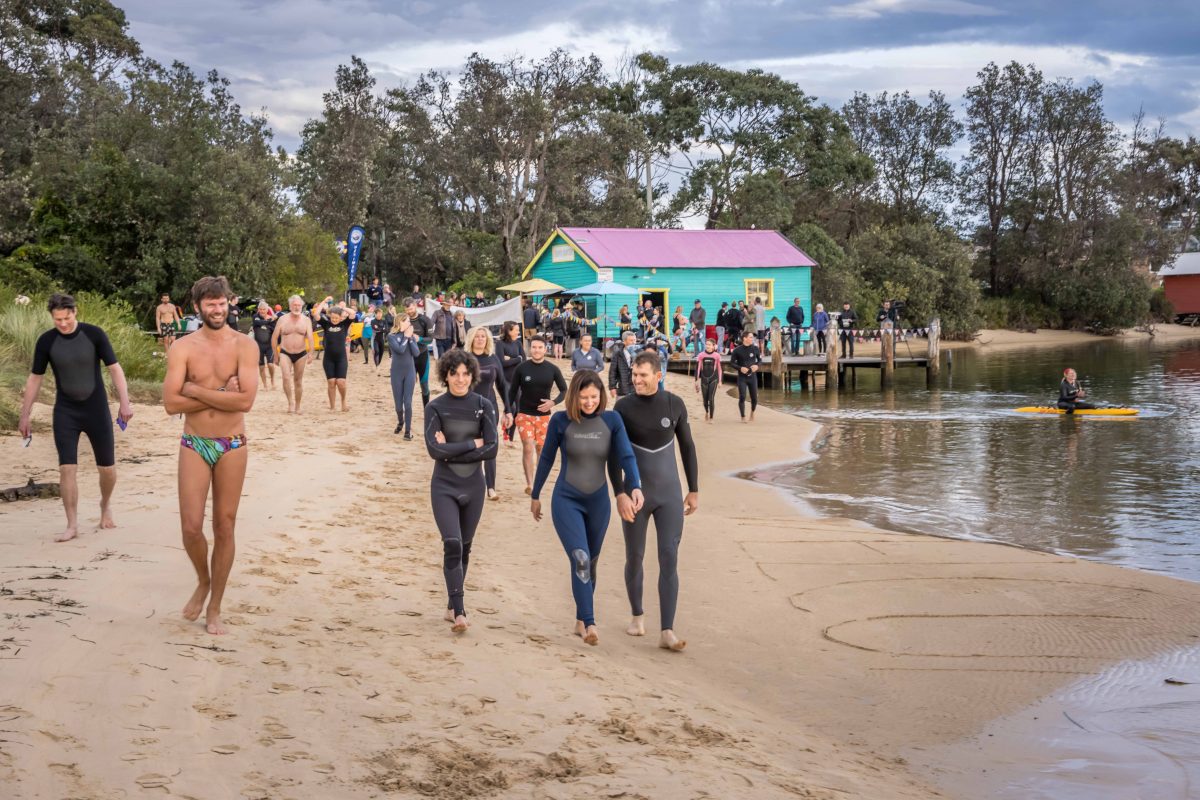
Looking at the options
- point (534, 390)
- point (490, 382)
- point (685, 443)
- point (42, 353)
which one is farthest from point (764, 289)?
point (42, 353)

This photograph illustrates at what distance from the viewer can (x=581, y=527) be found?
22.4ft

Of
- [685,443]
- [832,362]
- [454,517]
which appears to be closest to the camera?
[454,517]

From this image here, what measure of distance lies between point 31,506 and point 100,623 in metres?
4.11

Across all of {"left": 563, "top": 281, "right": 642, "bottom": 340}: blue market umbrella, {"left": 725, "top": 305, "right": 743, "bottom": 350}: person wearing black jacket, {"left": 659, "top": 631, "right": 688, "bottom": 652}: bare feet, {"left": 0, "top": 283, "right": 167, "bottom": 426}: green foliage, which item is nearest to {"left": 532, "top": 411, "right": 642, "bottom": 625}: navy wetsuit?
{"left": 659, "top": 631, "right": 688, "bottom": 652}: bare feet

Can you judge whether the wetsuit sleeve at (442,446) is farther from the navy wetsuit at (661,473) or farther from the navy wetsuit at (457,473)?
the navy wetsuit at (661,473)

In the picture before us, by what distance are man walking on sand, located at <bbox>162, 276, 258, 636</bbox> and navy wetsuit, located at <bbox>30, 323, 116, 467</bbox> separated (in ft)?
8.12

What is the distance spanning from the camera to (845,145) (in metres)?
56.1

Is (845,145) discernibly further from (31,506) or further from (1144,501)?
(31,506)

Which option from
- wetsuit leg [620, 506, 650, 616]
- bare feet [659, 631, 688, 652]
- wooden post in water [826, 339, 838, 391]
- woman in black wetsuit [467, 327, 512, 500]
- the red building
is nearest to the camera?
wetsuit leg [620, 506, 650, 616]

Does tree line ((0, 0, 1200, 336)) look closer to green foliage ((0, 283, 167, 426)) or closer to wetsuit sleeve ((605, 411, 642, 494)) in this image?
green foliage ((0, 283, 167, 426))

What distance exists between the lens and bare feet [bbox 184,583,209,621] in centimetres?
611

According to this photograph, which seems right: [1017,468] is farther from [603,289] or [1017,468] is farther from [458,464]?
[603,289]

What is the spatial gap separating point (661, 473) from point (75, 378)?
168 inches

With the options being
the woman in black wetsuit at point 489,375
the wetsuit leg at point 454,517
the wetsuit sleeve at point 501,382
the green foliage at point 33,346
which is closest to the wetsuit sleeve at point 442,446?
the wetsuit leg at point 454,517
